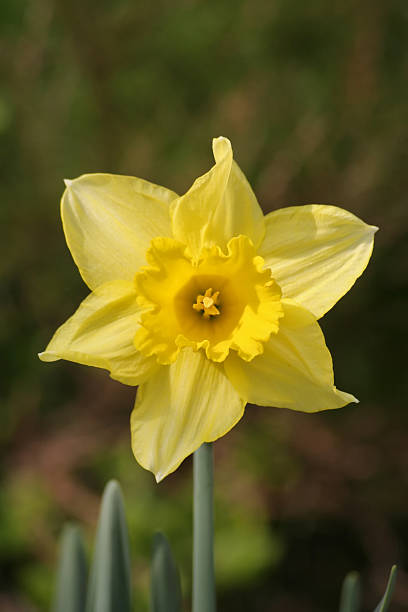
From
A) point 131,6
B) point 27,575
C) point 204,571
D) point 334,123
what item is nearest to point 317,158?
point 334,123

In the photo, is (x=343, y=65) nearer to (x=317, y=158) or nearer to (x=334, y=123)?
(x=334, y=123)

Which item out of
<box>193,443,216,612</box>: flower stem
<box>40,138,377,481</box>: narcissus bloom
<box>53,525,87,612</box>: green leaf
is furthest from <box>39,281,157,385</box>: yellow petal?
<box>53,525,87,612</box>: green leaf

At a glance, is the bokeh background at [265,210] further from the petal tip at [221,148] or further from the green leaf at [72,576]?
the petal tip at [221,148]

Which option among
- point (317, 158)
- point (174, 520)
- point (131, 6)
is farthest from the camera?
point (131, 6)

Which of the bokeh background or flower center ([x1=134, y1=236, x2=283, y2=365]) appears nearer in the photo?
flower center ([x1=134, y1=236, x2=283, y2=365])

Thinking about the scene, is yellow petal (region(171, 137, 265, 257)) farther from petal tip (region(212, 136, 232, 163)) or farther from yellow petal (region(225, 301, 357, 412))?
yellow petal (region(225, 301, 357, 412))

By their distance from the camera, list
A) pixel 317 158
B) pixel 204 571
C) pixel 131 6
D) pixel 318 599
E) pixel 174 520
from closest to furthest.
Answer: pixel 204 571 → pixel 174 520 → pixel 318 599 → pixel 317 158 → pixel 131 6
